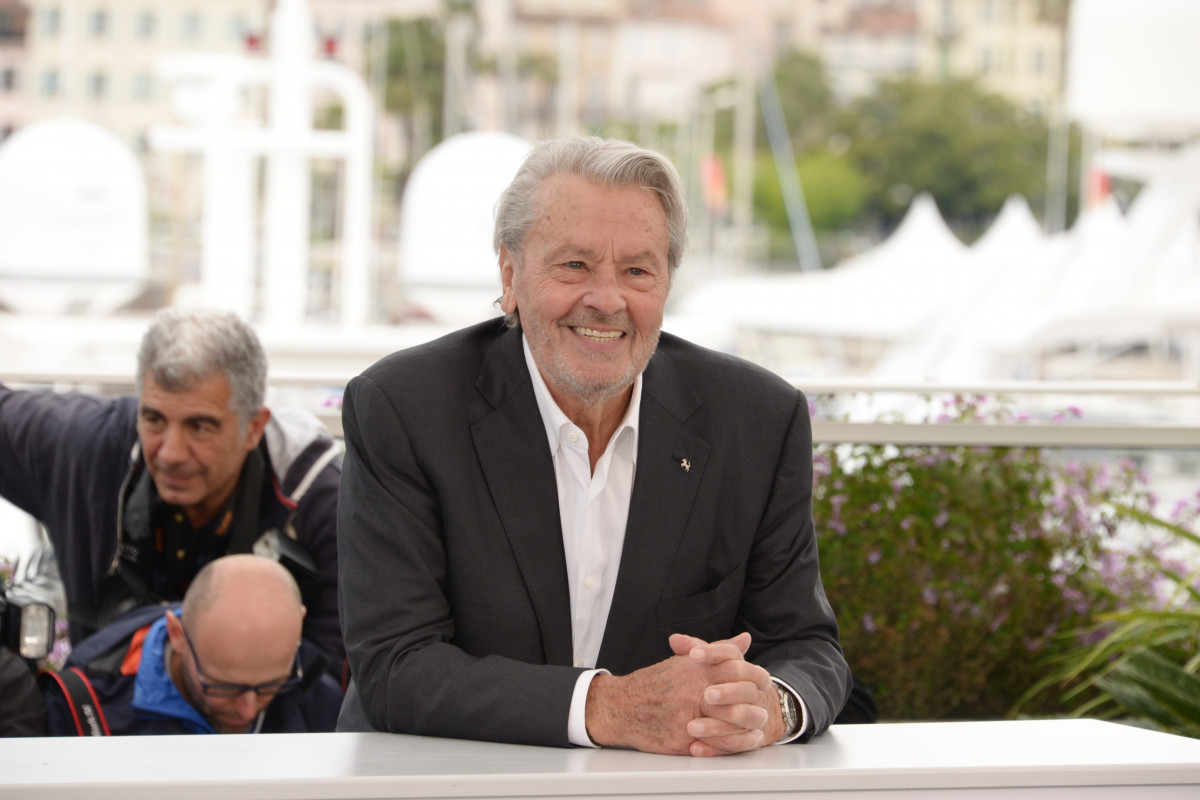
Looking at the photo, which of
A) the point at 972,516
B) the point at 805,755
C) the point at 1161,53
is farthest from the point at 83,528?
the point at 1161,53

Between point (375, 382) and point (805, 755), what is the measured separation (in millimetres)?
814

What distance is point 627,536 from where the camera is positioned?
1967mm

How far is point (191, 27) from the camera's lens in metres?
51.8

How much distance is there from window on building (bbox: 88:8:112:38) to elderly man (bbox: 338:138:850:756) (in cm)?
5007

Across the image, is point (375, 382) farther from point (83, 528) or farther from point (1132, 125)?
point (1132, 125)

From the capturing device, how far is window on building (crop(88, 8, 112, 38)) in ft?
155

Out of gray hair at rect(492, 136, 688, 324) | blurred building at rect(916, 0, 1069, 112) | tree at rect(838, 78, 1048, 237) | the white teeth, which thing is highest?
blurred building at rect(916, 0, 1069, 112)

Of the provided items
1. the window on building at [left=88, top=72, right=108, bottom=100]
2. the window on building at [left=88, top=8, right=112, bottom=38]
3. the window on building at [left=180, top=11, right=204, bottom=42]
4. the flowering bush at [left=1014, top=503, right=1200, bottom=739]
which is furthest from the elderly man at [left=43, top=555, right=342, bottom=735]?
the window on building at [left=180, top=11, right=204, bottom=42]

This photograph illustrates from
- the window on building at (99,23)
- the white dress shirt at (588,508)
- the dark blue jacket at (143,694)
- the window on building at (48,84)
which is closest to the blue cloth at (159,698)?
the dark blue jacket at (143,694)

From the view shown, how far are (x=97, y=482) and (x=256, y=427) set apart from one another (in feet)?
1.18

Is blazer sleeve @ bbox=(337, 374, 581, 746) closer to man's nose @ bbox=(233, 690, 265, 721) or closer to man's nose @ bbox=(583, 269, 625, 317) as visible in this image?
man's nose @ bbox=(583, 269, 625, 317)

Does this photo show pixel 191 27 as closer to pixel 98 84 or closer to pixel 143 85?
pixel 98 84

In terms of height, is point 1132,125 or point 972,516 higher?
point 1132,125

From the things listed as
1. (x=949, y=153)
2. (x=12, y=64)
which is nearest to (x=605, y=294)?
(x=12, y=64)
